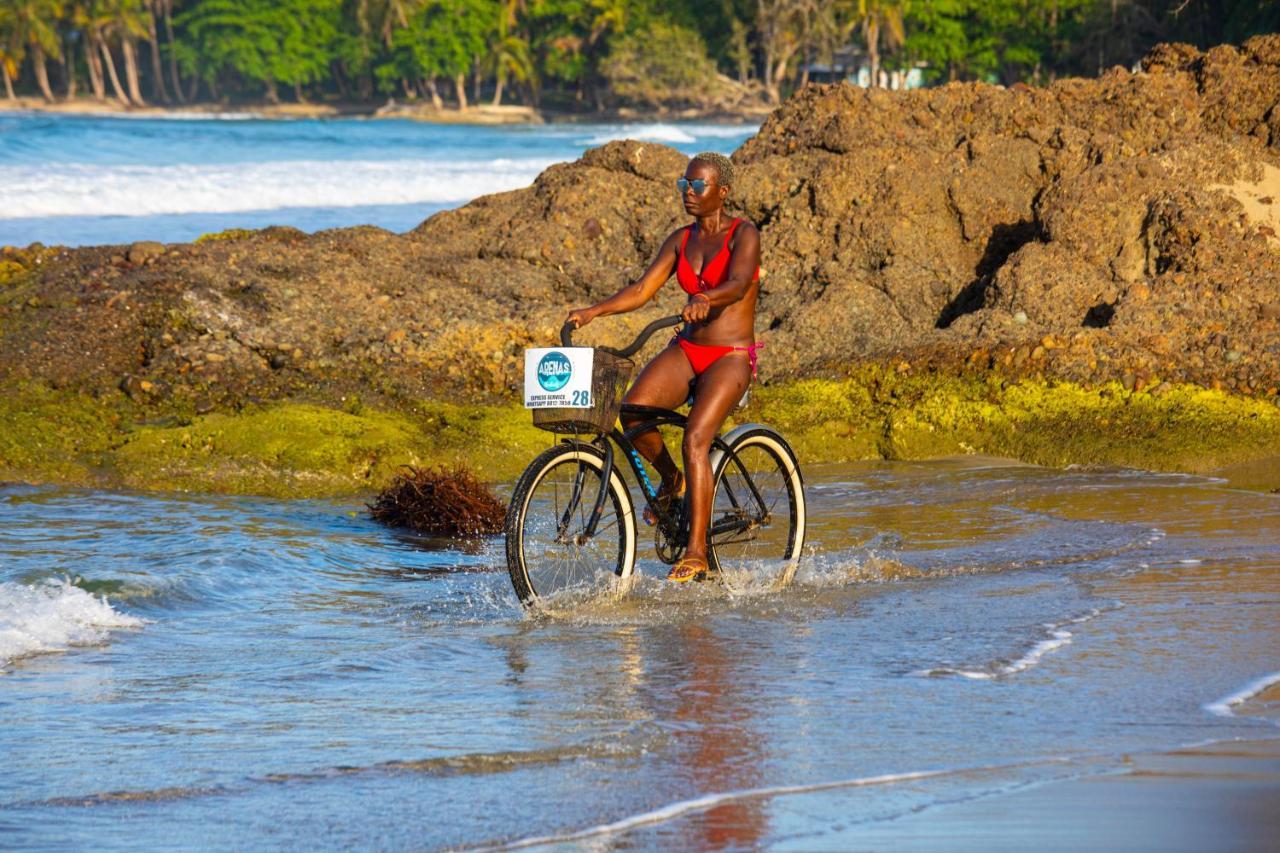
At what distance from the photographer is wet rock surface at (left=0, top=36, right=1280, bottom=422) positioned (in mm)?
11805

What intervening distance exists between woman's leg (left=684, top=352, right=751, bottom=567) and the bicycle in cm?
10

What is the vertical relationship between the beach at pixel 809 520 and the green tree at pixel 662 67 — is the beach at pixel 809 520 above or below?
below

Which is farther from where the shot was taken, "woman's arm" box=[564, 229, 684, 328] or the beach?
"woman's arm" box=[564, 229, 684, 328]

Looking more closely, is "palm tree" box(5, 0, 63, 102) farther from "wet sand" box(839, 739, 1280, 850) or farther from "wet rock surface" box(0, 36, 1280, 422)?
"wet sand" box(839, 739, 1280, 850)

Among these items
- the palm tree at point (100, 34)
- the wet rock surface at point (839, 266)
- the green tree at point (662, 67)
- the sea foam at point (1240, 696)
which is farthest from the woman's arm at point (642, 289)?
the palm tree at point (100, 34)

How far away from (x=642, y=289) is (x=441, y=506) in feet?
8.89

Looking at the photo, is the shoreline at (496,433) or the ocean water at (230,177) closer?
the shoreline at (496,433)

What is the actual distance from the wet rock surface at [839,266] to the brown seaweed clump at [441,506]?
7.82 ft

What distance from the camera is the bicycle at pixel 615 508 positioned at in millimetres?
6719

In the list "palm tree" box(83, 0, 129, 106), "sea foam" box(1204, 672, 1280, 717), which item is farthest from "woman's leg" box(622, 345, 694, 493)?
"palm tree" box(83, 0, 129, 106)

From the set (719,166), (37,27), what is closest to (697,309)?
(719,166)

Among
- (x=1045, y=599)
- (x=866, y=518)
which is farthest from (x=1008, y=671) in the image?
(x=866, y=518)

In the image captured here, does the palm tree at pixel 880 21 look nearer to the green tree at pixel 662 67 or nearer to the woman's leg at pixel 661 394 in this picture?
the green tree at pixel 662 67

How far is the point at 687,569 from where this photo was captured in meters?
7.12
